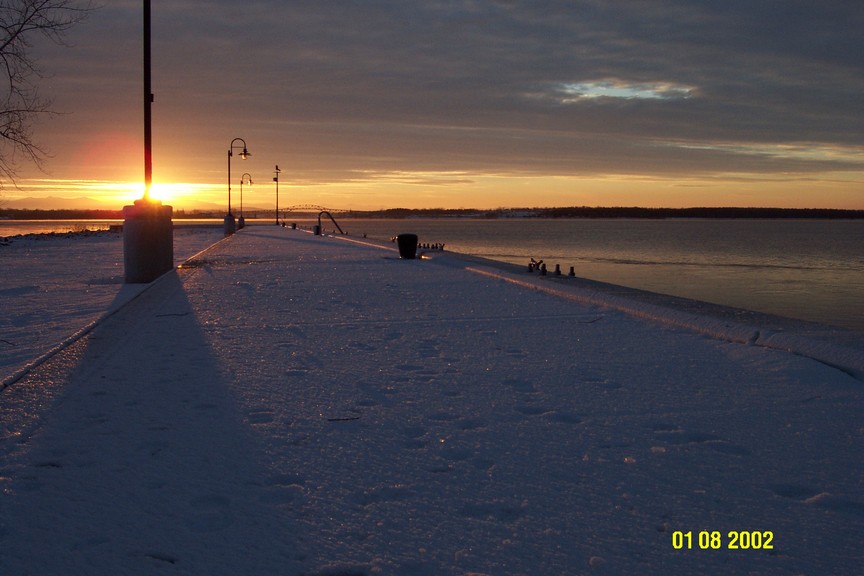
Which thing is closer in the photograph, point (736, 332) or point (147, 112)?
point (736, 332)

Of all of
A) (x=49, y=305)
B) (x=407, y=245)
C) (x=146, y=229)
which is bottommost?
(x=49, y=305)

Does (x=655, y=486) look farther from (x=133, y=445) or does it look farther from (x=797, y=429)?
(x=133, y=445)

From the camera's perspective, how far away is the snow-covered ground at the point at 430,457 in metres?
3.29

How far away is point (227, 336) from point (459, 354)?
10.0 feet

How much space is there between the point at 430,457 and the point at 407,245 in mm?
19707

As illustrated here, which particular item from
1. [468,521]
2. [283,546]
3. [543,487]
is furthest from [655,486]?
[283,546]

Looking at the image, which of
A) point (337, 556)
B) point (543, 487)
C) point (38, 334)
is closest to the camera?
point (337, 556)

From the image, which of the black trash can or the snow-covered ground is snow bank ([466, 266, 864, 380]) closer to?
the snow-covered ground

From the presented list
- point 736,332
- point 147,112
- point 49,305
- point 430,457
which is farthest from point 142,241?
point 430,457

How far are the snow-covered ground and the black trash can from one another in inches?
594

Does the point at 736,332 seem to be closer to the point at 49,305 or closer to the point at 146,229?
the point at 49,305

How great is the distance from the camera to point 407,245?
2406 centimetres

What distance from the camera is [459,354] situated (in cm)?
789
